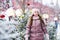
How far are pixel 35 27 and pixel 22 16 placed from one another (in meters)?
0.18

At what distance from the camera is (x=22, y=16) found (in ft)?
4.88

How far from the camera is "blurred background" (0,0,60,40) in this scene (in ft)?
4.80

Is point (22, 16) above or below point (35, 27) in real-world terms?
above

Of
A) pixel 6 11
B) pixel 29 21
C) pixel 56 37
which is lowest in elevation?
pixel 56 37

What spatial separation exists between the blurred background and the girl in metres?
0.04

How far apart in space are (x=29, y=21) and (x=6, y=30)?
0.25m

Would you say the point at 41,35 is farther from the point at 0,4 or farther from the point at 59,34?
the point at 0,4

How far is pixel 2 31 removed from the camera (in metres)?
1.45

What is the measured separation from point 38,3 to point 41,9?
0.23 ft

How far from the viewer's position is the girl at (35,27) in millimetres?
1480

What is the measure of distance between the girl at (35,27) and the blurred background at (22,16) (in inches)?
1.5

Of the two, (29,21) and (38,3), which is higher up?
(38,3)

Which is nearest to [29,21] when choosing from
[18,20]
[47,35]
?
[18,20]

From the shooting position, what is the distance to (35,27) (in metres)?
1.48
